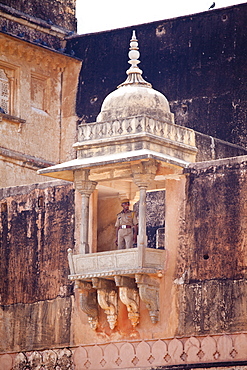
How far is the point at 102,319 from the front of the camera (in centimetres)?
1731

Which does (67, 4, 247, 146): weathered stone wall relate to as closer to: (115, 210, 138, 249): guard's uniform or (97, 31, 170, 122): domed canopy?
(97, 31, 170, 122): domed canopy

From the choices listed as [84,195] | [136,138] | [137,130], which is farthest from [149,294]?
[137,130]

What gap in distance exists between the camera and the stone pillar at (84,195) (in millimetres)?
17234

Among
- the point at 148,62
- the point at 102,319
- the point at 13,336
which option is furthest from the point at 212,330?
the point at 148,62

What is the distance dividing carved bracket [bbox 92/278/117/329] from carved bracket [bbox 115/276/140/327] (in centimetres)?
25

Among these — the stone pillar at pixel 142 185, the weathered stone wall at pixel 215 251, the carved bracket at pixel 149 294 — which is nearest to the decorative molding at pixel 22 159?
the stone pillar at pixel 142 185

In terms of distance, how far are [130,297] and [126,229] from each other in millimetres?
940

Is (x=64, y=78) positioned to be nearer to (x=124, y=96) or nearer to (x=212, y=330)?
(x=124, y=96)

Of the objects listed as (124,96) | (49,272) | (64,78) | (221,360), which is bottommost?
(221,360)

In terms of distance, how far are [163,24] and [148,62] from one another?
62cm

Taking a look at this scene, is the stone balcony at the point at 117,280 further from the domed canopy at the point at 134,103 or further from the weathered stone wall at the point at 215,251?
the domed canopy at the point at 134,103

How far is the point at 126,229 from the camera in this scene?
1736 centimetres

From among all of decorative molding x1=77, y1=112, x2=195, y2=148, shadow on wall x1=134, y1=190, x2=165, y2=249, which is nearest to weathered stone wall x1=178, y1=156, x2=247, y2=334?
decorative molding x1=77, y1=112, x2=195, y2=148

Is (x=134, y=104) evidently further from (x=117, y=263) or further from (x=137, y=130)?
(x=117, y=263)
